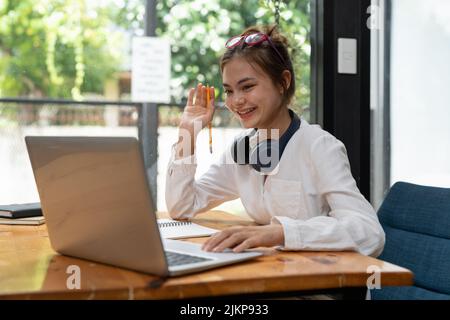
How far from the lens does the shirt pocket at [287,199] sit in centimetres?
143

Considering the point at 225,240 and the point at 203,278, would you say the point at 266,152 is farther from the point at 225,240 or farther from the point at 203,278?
the point at 203,278

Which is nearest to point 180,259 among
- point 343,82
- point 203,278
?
point 203,278

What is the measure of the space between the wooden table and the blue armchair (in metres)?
0.44

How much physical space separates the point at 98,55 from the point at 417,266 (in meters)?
2.21

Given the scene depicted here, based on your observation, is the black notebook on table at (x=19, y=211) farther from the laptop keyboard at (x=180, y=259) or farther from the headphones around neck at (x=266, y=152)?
the laptop keyboard at (x=180, y=259)

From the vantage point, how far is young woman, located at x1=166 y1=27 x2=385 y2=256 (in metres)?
1.36

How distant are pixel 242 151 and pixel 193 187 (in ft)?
0.56

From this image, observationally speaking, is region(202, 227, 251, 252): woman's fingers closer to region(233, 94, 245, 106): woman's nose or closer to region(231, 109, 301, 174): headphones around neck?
region(231, 109, 301, 174): headphones around neck

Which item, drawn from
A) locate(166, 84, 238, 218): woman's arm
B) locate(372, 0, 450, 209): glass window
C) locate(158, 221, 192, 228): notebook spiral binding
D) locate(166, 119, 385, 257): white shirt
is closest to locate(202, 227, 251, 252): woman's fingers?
locate(166, 119, 385, 257): white shirt

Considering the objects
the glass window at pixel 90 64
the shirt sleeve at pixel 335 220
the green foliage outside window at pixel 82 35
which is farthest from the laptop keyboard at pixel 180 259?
the green foliage outside window at pixel 82 35

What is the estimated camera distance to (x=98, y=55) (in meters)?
3.11

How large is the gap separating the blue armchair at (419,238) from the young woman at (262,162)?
24cm
